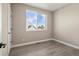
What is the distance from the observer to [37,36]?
7.48 feet

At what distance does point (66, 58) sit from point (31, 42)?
1.65 meters

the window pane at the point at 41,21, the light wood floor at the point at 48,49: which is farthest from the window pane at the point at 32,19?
the light wood floor at the point at 48,49

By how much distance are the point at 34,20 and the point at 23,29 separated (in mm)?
428

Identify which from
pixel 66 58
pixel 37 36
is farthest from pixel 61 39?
pixel 66 58

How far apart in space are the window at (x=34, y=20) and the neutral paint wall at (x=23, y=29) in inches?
4.4

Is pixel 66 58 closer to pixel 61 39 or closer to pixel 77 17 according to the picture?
pixel 61 39

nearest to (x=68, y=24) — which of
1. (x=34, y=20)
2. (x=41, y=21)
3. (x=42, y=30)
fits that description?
(x=42, y=30)

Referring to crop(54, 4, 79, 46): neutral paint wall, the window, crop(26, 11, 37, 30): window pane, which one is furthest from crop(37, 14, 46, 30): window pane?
→ crop(54, 4, 79, 46): neutral paint wall

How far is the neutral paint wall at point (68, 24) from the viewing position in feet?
8.33

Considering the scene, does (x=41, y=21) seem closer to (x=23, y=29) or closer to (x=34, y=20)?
(x=34, y=20)

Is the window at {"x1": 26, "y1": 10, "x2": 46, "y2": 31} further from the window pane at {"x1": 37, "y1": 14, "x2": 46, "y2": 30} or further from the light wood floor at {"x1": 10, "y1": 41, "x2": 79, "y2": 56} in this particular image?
the light wood floor at {"x1": 10, "y1": 41, "x2": 79, "y2": 56}

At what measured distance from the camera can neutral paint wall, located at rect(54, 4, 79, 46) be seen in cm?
254

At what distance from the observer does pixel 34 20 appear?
2029mm

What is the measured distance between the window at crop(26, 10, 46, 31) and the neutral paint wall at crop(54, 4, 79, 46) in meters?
0.62
